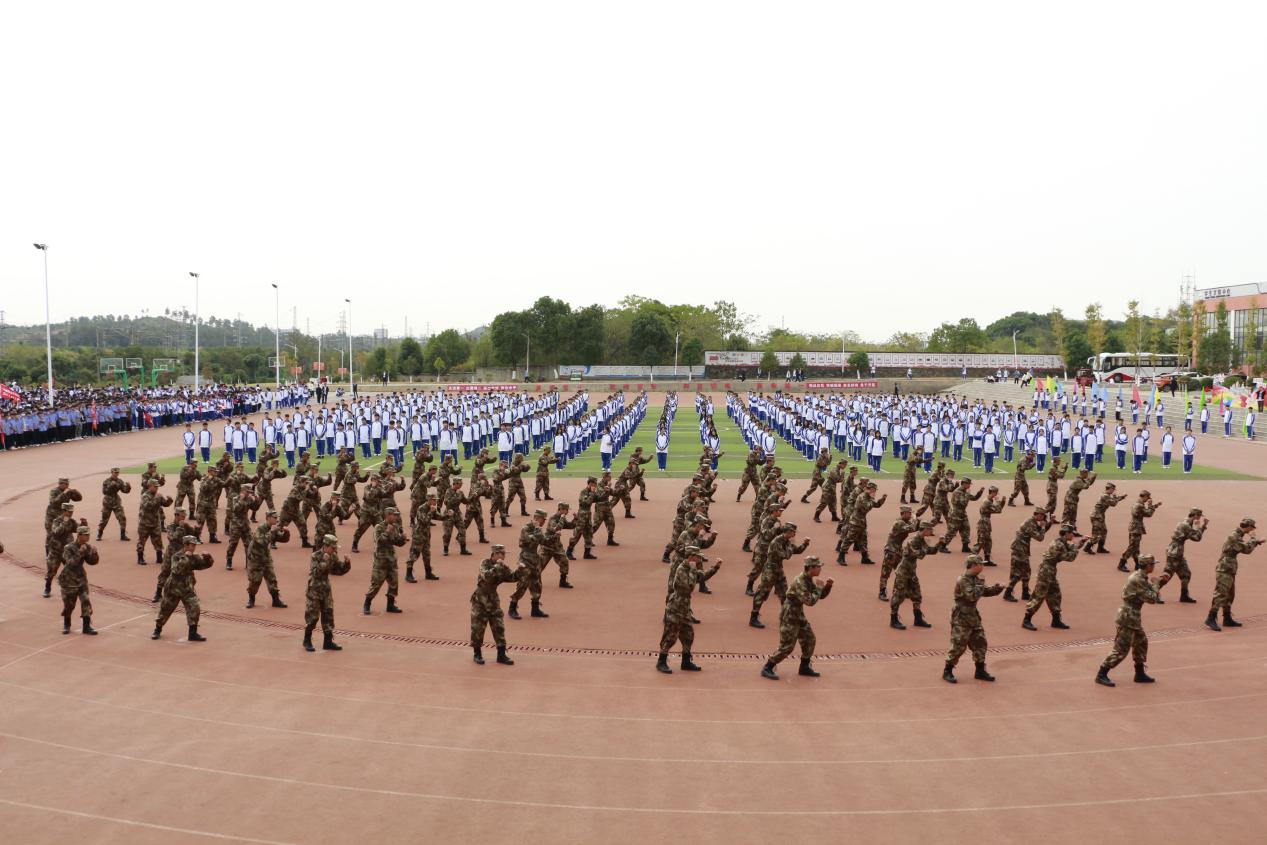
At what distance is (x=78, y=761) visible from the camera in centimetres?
745

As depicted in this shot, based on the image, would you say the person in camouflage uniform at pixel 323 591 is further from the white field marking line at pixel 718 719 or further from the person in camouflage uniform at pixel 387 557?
the white field marking line at pixel 718 719

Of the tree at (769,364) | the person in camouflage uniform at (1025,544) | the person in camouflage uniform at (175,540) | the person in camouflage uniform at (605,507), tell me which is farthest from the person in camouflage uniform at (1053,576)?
the tree at (769,364)

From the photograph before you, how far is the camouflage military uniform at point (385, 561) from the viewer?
11203 mm

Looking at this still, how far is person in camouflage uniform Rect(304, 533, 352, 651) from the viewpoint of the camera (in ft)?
33.0

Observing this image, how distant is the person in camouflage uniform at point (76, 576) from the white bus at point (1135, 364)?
73.8 meters

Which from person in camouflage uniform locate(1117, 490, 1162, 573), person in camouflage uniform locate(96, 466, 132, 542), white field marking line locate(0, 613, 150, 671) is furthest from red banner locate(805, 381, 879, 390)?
white field marking line locate(0, 613, 150, 671)

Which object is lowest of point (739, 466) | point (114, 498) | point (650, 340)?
point (739, 466)

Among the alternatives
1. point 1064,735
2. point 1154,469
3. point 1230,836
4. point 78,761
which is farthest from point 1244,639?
point 1154,469

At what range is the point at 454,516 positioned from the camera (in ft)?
49.5

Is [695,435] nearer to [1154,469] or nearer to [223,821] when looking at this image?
[1154,469]

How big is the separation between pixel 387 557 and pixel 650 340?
274ft

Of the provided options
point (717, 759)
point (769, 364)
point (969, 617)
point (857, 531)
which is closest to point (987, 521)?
point (857, 531)

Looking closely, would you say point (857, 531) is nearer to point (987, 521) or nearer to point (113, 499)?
point (987, 521)

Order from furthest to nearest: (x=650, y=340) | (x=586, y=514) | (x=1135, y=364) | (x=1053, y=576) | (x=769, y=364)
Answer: (x=650, y=340)
(x=769, y=364)
(x=1135, y=364)
(x=586, y=514)
(x=1053, y=576)
